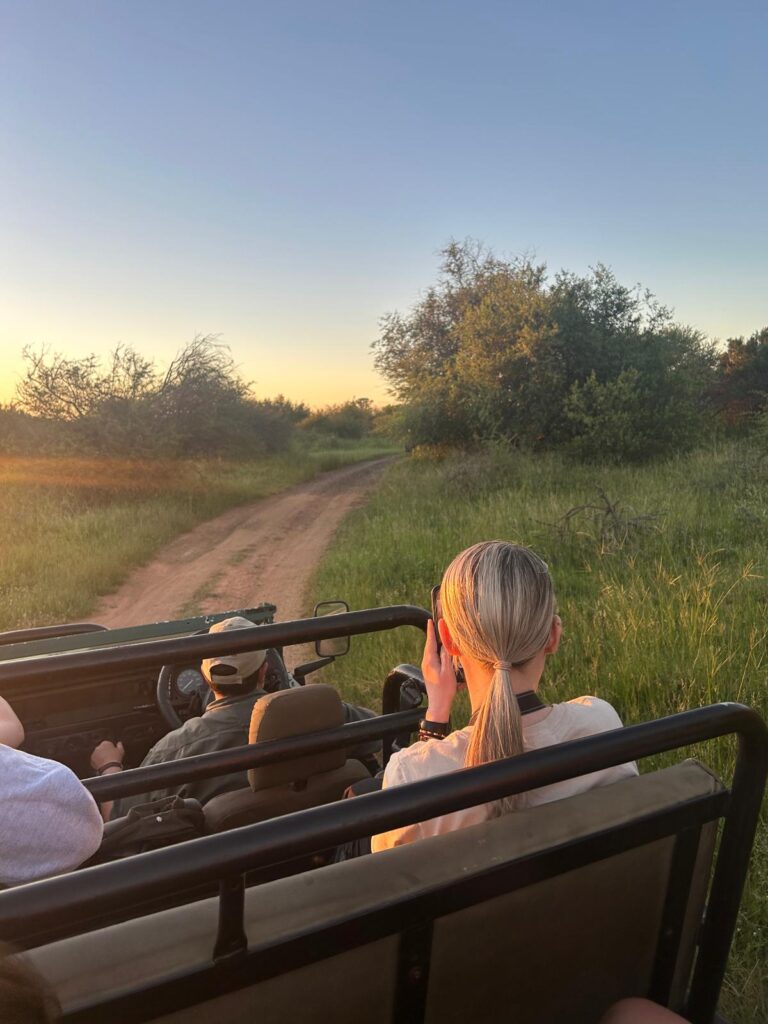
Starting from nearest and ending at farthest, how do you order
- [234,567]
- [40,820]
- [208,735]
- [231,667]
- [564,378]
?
[40,820]
[208,735]
[231,667]
[234,567]
[564,378]

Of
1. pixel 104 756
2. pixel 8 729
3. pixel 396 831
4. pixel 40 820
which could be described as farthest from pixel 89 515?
pixel 396 831

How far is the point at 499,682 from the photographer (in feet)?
5.06

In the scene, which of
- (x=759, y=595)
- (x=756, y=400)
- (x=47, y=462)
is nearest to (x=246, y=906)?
(x=759, y=595)

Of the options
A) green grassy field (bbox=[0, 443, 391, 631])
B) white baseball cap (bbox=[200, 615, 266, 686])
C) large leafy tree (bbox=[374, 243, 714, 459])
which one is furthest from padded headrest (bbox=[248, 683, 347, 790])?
large leafy tree (bbox=[374, 243, 714, 459])

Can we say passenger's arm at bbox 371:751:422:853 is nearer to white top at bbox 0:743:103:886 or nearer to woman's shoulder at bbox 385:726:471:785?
woman's shoulder at bbox 385:726:471:785

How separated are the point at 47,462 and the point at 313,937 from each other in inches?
629

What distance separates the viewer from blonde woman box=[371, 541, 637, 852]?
1.52 metres

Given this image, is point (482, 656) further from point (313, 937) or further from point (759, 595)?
point (759, 595)

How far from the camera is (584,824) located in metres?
1.37

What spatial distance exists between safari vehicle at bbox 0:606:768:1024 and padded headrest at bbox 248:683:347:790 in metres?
0.47

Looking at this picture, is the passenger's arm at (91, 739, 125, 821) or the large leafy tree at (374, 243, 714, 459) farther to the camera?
the large leafy tree at (374, 243, 714, 459)

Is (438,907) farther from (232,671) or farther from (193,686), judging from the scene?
(193,686)

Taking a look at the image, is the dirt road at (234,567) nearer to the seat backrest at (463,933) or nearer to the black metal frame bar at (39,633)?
the black metal frame bar at (39,633)

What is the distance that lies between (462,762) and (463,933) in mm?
369
